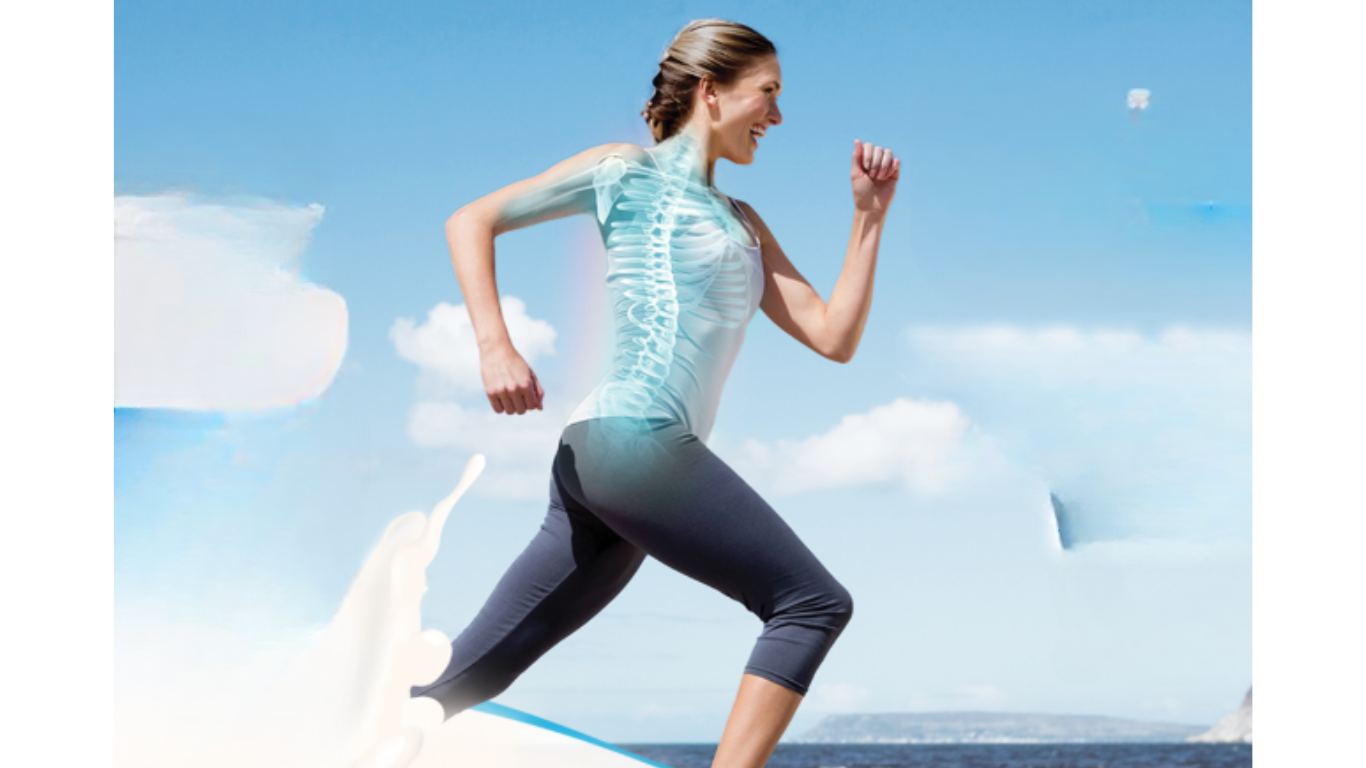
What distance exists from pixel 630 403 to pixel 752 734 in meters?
0.48

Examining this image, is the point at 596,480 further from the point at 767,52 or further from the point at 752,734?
the point at 767,52

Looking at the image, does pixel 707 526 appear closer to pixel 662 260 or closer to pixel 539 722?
pixel 662 260

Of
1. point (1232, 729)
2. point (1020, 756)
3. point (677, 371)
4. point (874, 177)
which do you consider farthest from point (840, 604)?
point (1232, 729)

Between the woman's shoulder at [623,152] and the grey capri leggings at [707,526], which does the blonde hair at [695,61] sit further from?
the grey capri leggings at [707,526]

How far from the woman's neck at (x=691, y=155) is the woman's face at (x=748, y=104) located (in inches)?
1.2

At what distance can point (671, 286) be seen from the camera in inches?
70.6

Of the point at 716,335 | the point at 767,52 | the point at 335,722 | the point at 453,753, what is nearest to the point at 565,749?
the point at 453,753

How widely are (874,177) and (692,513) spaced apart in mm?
671

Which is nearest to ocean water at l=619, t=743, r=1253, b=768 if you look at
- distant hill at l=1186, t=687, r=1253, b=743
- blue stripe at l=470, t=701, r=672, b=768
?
distant hill at l=1186, t=687, r=1253, b=743

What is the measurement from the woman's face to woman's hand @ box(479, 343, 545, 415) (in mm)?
574

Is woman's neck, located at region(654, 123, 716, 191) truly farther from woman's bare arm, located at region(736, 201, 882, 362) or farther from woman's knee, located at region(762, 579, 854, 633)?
woman's knee, located at region(762, 579, 854, 633)

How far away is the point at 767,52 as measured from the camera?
194 centimetres

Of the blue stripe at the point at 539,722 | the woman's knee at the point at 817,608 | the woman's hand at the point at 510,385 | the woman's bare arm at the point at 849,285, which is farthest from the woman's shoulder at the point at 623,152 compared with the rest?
the blue stripe at the point at 539,722

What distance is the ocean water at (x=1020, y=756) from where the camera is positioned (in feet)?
130
